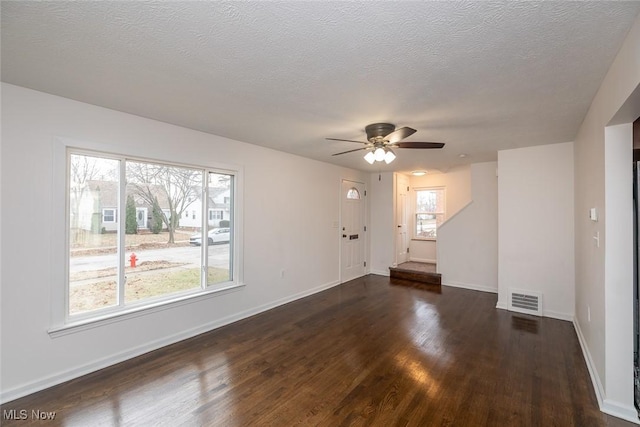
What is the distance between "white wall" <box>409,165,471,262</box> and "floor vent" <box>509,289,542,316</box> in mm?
2510

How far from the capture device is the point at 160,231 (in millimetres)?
3229

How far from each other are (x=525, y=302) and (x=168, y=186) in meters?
5.20

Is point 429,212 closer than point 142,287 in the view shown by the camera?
No

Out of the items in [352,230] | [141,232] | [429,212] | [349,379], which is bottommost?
[349,379]

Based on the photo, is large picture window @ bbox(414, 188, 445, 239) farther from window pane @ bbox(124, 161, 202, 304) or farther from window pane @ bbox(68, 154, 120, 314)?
window pane @ bbox(68, 154, 120, 314)

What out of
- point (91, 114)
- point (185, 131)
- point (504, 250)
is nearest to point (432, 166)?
point (504, 250)

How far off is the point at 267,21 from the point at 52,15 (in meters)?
1.11

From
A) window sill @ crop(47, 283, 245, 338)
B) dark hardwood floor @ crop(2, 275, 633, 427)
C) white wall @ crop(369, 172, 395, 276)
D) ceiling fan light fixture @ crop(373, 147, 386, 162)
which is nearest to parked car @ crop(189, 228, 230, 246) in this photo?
window sill @ crop(47, 283, 245, 338)

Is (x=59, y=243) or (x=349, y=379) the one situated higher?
(x=59, y=243)

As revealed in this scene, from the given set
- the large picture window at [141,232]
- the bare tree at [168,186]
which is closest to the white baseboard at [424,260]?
the large picture window at [141,232]

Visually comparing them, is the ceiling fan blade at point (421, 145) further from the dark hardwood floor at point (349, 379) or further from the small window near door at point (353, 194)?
the small window near door at point (353, 194)

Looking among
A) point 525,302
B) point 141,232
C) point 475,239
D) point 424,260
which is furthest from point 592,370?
point 424,260

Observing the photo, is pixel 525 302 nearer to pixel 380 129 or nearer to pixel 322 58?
pixel 380 129

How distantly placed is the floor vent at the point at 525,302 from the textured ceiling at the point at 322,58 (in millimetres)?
2524
